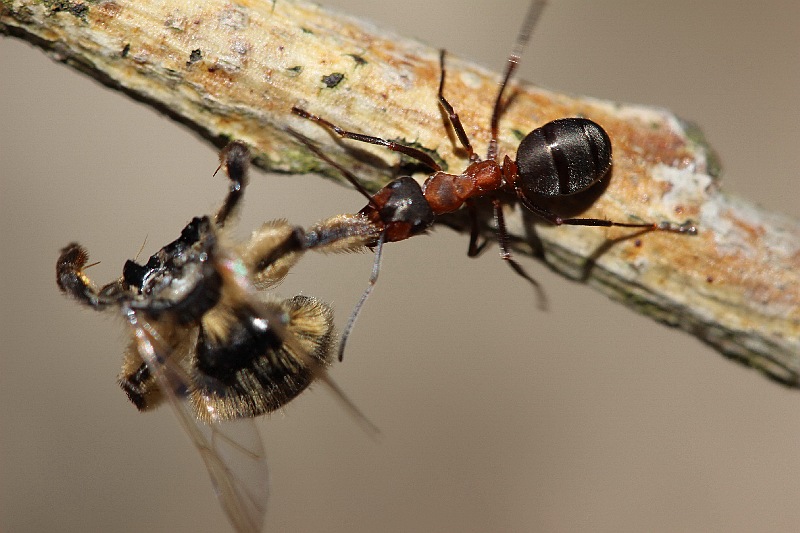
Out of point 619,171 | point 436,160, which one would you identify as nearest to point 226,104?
point 436,160

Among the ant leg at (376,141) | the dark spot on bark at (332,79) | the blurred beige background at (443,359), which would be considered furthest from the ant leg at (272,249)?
the blurred beige background at (443,359)

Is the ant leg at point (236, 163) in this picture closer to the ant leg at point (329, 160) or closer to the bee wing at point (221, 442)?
the ant leg at point (329, 160)

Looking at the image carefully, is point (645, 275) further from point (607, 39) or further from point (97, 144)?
point (97, 144)

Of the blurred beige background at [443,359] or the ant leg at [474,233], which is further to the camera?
the blurred beige background at [443,359]

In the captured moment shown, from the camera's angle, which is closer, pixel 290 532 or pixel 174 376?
pixel 174 376

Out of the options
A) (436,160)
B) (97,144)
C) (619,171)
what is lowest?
(97,144)
